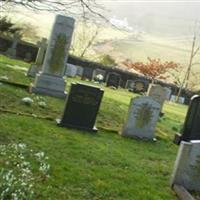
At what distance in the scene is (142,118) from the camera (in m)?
12.7

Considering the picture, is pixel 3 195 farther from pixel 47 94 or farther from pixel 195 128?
pixel 47 94

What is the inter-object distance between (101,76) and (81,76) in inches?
54.5

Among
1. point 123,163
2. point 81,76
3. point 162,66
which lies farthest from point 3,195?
point 162,66

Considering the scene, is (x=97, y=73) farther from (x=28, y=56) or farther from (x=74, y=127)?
(x=74, y=127)

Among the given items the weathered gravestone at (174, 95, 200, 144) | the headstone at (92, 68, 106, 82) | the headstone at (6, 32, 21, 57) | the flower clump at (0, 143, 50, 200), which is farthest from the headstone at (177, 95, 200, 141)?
the headstone at (6, 32, 21, 57)

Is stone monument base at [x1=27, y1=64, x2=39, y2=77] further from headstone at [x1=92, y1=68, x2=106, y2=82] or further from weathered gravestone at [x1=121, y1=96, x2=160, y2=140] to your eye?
headstone at [x1=92, y1=68, x2=106, y2=82]

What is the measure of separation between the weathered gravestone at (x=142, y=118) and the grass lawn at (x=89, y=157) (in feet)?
1.15

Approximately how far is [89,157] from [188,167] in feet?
6.06

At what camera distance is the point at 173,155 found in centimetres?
1130

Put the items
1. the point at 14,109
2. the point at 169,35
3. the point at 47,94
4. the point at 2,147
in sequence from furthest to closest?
the point at 169,35
the point at 47,94
the point at 14,109
the point at 2,147

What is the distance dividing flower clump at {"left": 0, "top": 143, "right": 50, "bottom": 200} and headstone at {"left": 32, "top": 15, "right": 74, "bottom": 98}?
763cm

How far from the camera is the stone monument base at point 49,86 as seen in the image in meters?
15.8

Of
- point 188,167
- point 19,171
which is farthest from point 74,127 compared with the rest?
point 19,171

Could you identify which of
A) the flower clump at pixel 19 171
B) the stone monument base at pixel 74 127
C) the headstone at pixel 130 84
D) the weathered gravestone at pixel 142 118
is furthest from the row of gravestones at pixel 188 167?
the headstone at pixel 130 84
